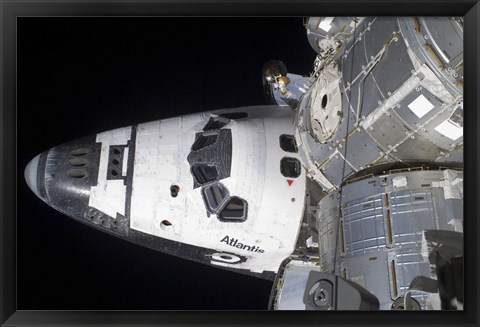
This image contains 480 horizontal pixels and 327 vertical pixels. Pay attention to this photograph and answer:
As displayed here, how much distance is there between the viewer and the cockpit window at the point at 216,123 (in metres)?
10.6

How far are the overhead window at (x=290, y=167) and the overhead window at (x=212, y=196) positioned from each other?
3.23 ft

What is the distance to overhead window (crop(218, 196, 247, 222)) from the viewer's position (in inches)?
400

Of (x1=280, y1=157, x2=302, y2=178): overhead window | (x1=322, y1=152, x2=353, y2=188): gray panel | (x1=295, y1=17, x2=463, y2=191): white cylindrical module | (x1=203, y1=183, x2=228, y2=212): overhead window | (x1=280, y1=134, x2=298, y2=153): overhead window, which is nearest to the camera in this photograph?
(x1=295, y1=17, x2=463, y2=191): white cylindrical module

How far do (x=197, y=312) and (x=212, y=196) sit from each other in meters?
2.46

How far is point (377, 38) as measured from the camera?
328 inches

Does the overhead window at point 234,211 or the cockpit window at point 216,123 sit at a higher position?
the cockpit window at point 216,123

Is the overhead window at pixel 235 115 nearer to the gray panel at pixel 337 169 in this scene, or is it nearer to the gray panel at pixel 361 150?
the gray panel at pixel 337 169

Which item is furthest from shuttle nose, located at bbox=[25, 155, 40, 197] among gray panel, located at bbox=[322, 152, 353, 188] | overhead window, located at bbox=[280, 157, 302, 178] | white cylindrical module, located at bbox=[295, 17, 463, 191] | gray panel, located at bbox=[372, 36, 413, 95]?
gray panel, located at bbox=[372, 36, 413, 95]

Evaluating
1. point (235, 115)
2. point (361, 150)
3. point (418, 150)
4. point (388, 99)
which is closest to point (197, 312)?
point (361, 150)

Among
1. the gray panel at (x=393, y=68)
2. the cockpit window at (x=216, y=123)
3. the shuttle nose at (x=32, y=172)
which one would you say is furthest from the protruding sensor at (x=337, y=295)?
the shuttle nose at (x=32, y=172)

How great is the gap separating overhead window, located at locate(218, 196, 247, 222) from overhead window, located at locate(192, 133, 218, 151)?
0.95m

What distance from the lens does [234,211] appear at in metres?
10.2

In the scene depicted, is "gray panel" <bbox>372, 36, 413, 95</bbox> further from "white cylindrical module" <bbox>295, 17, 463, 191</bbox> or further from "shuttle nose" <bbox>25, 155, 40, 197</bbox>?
"shuttle nose" <bbox>25, 155, 40, 197</bbox>

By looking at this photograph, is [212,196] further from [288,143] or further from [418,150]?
[418,150]
